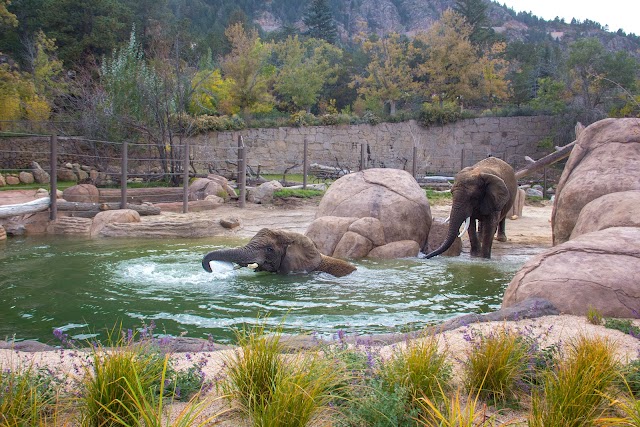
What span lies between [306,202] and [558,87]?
19017 mm

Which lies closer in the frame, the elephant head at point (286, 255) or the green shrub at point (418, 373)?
the green shrub at point (418, 373)

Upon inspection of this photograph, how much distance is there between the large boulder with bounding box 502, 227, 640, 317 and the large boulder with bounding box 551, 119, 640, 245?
1.94m

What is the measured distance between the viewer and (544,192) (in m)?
22.3

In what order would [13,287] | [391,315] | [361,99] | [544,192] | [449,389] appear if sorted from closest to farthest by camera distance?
[449,389], [391,315], [13,287], [544,192], [361,99]

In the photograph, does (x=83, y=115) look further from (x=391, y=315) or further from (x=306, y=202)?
(x=391, y=315)

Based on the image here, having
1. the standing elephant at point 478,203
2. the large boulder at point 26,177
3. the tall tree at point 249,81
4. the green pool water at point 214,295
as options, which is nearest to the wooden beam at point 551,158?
the standing elephant at point 478,203

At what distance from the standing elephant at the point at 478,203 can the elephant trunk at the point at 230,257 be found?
10.4 feet

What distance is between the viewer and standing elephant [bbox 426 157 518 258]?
934 cm

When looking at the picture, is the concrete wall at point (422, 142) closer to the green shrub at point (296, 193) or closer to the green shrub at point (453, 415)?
the green shrub at point (296, 193)

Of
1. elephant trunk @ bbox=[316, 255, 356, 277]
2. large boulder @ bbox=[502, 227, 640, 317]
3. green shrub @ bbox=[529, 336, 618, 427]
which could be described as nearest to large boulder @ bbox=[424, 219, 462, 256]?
elephant trunk @ bbox=[316, 255, 356, 277]

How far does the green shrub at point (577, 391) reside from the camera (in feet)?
9.02

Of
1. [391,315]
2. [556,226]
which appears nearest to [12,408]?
[391,315]

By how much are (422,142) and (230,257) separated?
26.4 metres

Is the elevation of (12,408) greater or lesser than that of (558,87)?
lesser
